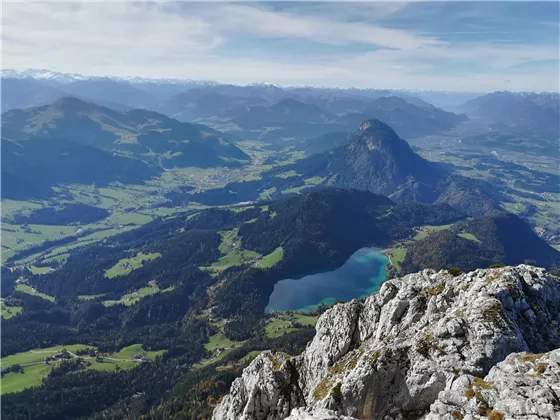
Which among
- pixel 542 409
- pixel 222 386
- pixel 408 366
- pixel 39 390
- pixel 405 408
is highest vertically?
pixel 542 409

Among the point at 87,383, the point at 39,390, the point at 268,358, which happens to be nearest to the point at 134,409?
the point at 87,383

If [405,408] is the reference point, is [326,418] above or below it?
above

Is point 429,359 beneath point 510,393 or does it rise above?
beneath

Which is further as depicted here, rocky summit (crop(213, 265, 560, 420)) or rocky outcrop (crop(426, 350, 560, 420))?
rocky summit (crop(213, 265, 560, 420))

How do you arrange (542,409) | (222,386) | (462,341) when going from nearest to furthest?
(542,409) → (462,341) → (222,386)

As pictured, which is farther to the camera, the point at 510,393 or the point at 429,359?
the point at 429,359

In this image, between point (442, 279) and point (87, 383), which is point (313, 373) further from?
point (87, 383)

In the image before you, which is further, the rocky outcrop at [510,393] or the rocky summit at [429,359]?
the rocky summit at [429,359]

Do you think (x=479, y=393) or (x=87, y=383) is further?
(x=87, y=383)
